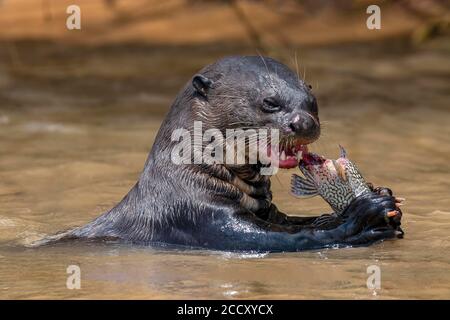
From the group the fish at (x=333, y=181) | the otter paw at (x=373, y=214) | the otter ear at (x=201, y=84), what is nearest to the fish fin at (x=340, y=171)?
the fish at (x=333, y=181)

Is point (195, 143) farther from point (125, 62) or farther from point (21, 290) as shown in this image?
point (125, 62)

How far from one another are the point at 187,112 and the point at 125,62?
15.4 feet

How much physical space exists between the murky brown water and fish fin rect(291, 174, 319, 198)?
0.26 m

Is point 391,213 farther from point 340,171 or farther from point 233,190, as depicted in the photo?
point 233,190

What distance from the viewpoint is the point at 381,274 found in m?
4.64

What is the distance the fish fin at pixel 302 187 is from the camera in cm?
503

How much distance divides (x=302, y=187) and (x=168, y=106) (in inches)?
139

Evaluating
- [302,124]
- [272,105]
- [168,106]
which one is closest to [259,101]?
[272,105]

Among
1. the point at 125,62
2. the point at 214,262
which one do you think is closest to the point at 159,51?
the point at 125,62

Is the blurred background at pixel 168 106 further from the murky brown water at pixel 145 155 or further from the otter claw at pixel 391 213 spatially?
the otter claw at pixel 391 213

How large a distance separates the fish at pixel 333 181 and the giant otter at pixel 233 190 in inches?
2.1

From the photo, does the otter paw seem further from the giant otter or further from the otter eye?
the otter eye

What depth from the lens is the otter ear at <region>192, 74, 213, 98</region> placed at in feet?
16.7
